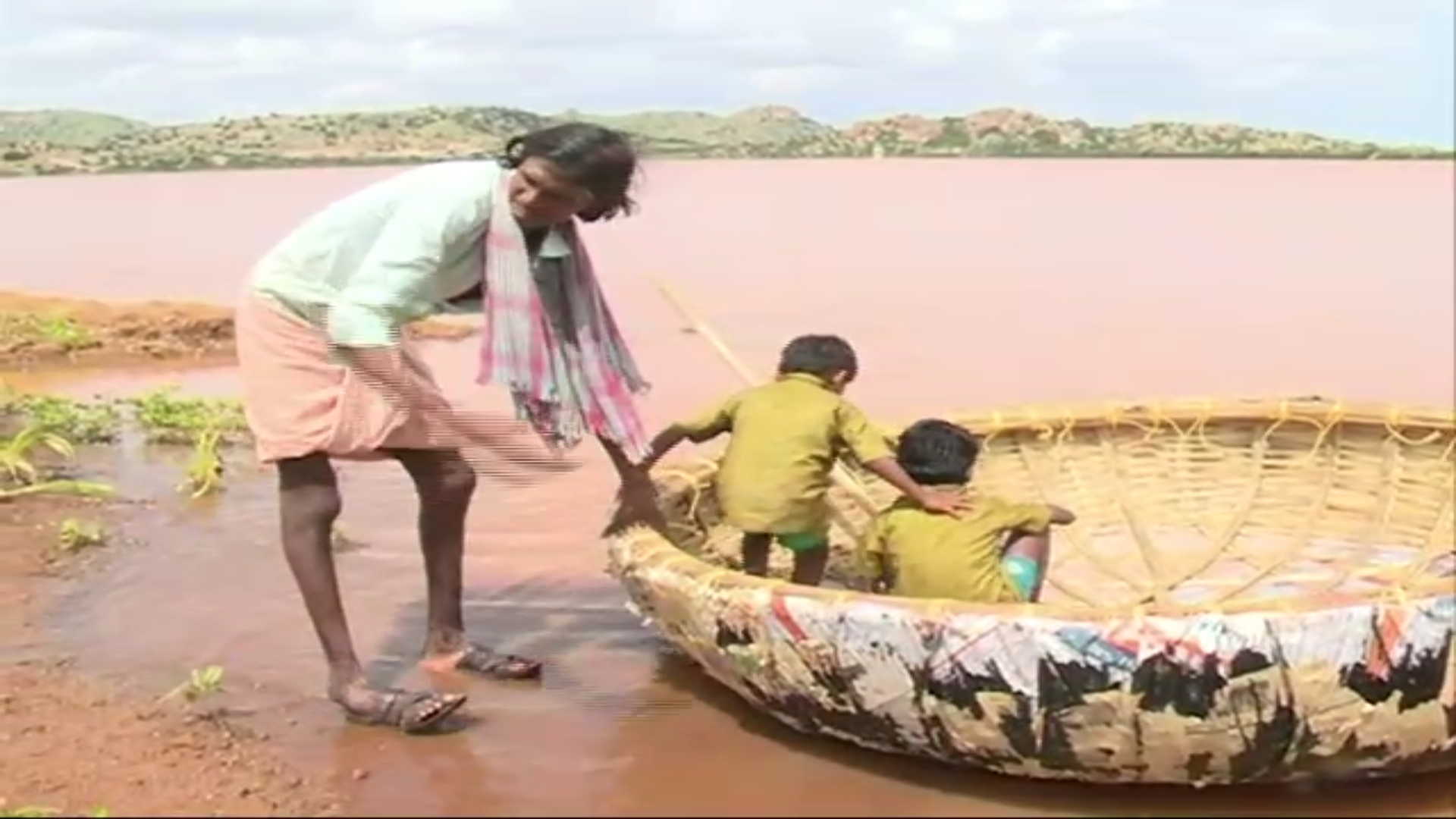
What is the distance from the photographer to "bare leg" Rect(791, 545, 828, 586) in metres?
4.02

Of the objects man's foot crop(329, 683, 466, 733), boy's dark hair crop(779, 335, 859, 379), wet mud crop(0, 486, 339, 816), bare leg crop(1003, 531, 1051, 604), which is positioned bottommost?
wet mud crop(0, 486, 339, 816)

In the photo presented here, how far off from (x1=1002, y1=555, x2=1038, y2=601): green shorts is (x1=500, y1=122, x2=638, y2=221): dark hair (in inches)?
41.5

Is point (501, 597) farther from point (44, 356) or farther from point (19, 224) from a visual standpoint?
point (19, 224)

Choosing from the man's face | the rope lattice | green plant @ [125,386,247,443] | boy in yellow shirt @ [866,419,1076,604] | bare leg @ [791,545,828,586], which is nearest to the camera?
the man's face

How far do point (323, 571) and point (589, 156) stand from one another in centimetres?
94

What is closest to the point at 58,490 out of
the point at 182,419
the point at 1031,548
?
the point at 182,419

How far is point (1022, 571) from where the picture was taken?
12.2ft

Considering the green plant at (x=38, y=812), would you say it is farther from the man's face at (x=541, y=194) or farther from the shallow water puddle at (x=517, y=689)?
the man's face at (x=541, y=194)

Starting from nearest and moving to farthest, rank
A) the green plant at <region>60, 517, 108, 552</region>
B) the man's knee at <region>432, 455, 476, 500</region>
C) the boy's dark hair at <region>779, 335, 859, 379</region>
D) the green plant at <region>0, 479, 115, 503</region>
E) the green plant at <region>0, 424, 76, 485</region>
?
the man's knee at <region>432, 455, 476, 500</region>, the boy's dark hair at <region>779, 335, 859, 379</region>, the green plant at <region>60, 517, 108, 552</region>, the green plant at <region>0, 479, 115, 503</region>, the green plant at <region>0, 424, 76, 485</region>

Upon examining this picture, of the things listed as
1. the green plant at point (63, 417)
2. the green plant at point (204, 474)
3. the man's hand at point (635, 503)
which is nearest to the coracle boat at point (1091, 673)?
the man's hand at point (635, 503)

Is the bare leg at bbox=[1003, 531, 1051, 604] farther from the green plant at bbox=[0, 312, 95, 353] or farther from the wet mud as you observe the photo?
the green plant at bbox=[0, 312, 95, 353]

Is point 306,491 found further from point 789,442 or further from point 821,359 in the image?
point 821,359

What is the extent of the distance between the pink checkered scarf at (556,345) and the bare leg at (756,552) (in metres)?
0.40

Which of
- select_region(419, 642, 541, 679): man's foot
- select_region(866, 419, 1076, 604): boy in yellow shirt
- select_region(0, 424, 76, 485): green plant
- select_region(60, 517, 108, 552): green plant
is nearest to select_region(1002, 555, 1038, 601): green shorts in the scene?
select_region(866, 419, 1076, 604): boy in yellow shirt
